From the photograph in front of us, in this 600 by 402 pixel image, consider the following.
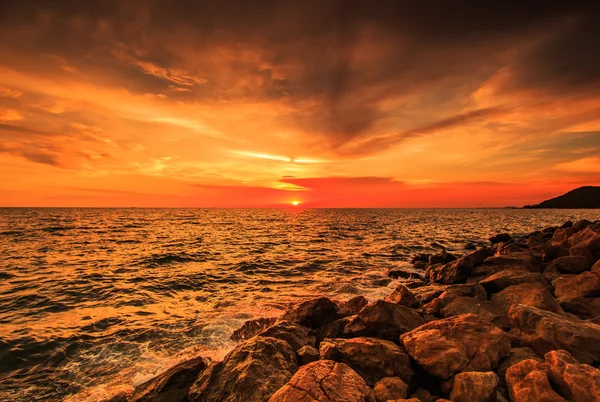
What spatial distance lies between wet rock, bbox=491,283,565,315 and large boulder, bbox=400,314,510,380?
4236mm

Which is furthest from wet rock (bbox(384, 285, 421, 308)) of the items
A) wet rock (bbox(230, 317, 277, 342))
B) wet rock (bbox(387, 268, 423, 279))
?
wet rock (bbox(387, 268, 423, 279))

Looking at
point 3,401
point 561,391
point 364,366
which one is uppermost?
point 561,391

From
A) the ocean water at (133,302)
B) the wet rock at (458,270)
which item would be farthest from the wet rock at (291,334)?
the wet rock at (458,270)

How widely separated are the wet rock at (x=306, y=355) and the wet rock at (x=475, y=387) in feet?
10.4

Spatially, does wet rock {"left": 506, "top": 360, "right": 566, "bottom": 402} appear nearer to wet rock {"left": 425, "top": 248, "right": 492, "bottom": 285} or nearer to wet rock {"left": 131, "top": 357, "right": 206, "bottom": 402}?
wet rock {"left": 131, "top": 357, "right": 206, "bottom": 402}

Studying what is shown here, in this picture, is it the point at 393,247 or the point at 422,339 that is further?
the point at 393,247

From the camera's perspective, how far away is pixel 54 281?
20.3m

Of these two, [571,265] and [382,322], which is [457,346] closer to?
[382,322]

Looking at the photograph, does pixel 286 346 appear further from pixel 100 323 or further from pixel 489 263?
pixel 489 263

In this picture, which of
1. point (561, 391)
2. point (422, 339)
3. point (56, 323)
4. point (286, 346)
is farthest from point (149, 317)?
point (561, 391)

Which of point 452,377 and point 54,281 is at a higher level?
point 452,377

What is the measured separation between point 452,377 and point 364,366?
188 centimetres

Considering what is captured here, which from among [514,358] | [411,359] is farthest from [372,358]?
[514,358]

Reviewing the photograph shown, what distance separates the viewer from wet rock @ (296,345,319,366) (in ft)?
24.9
